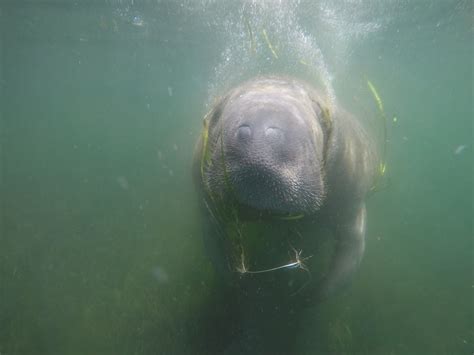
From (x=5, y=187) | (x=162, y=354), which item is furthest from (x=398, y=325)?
(x=5, y=187)

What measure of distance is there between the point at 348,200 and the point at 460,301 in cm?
586

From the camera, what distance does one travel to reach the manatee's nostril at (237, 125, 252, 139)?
2691 mm

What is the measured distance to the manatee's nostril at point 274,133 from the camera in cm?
270

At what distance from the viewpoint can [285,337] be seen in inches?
216

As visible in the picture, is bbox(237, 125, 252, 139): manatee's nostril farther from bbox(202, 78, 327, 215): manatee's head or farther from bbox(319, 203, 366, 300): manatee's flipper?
bbox(319, 203, 366, 300): manatee's flipper

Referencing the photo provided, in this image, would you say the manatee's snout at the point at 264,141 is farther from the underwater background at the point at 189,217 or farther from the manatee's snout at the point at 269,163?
the underwater background at the point at 189,217

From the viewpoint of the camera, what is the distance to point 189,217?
10.7m

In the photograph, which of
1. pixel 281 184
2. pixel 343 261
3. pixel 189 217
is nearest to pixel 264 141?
pixel 281 184

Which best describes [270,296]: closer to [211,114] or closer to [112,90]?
[211,114]

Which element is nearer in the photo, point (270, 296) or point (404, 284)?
point (270, 296)

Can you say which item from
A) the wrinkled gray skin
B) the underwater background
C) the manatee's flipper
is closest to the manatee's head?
the wrinkled gray skin

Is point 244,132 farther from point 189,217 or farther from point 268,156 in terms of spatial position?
point 189,217

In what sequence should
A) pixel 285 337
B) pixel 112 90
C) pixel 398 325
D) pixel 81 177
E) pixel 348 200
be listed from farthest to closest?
Answer: 1. pixel 112 90
2. pixel 81 177
3. pixel 398 325
4. pixel 285 337
5. pixel 348 200

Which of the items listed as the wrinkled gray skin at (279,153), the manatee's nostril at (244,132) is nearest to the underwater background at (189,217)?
the wrinkled gray skin at (279,153)
